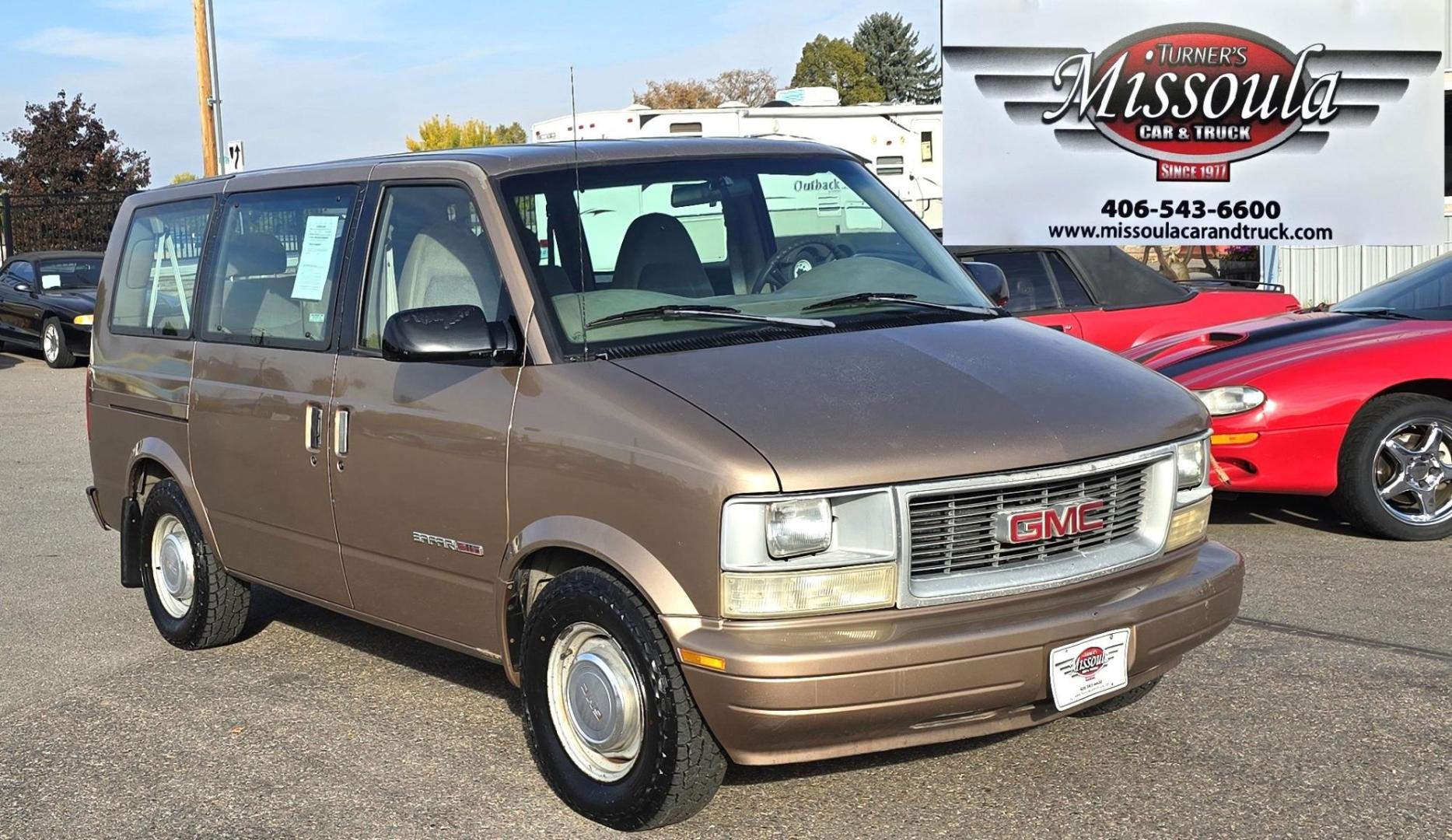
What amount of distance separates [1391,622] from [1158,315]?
4167 mm

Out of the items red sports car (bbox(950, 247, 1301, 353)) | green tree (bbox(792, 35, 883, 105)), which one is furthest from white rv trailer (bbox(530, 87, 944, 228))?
green tree (bbox(792, 35, 883, 105))

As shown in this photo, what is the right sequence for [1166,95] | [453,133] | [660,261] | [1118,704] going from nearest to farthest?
[660,261] → [1118,704] → [1166,95] → [453,133]

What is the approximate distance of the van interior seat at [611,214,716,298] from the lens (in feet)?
15.7

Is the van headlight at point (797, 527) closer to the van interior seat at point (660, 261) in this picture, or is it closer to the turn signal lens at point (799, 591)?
the turn signal lens at point (799, 591)

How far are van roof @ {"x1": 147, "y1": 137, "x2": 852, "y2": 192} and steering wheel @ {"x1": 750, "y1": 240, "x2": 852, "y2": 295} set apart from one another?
44 centimetres

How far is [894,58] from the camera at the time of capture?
86.8m

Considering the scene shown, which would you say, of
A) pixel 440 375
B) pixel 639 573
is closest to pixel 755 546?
pixel 639 573

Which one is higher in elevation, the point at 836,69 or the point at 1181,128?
the point at 836,69

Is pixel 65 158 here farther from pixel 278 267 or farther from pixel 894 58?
pixel 894 58

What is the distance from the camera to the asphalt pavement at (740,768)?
13.9 feet


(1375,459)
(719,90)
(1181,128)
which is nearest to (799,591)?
(1375,459)

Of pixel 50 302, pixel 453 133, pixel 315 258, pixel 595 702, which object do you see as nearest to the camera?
pixel 595 702

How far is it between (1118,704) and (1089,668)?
110 cm

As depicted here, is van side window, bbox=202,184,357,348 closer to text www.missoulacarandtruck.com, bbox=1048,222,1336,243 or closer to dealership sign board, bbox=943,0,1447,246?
dealership sign board, bbox=943,0,1447,246
